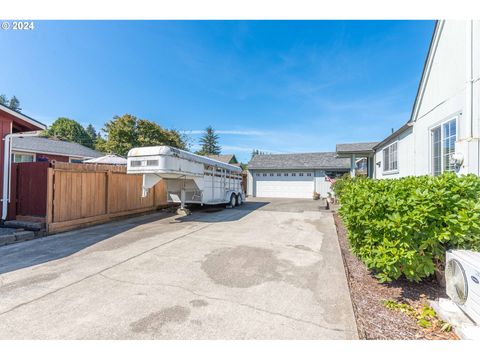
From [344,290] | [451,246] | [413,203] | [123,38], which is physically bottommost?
[344,290]

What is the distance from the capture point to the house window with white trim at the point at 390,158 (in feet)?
29.5

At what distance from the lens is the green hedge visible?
2668 millimetres

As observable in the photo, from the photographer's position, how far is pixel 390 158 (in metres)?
9.79

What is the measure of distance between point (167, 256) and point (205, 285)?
5.29ft

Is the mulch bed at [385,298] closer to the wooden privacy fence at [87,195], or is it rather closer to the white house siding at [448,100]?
the white house siding at [448,100]

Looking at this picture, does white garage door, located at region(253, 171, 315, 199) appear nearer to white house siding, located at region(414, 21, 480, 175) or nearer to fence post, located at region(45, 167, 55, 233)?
white house siding, located at region(414, 21, 480, 175)

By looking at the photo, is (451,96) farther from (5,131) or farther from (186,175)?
(5,131)

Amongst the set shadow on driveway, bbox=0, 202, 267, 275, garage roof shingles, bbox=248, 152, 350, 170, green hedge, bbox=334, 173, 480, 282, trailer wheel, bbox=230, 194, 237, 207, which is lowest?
shadow on driveway, bbox=0, 202, 267, 275

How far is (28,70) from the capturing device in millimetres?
6504

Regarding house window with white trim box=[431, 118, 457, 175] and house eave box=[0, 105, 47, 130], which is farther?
house eave box=[0, 105, 47, 130]

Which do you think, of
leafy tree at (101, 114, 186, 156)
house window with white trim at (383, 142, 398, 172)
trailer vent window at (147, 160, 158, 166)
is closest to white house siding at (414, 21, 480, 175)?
house window with white trim at (383, 142, 398, 172)

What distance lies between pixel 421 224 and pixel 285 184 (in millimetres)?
17684
